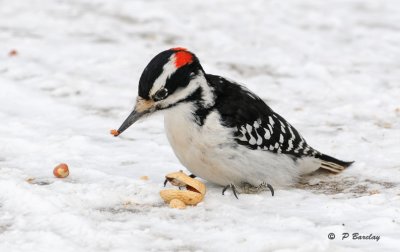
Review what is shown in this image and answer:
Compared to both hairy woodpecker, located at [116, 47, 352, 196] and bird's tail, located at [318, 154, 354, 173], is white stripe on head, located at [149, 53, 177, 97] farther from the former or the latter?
bird's tail, located at [318, 154, 354, 173]

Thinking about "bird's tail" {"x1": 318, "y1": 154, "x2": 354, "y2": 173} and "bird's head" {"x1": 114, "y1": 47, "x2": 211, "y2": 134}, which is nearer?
"bird's head" {"x1": 114, "y1": 47, "x2": 211, "y2": 134}

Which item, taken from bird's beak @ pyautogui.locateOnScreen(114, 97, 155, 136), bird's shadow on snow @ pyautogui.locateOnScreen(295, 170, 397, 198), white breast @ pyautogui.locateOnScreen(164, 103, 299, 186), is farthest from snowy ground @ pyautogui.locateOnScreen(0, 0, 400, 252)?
bird's beak @ pyautogui.locateOnScreen(114, 97, 155, 136)

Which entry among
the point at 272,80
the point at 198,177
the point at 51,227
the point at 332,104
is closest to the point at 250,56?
the point at 272,80

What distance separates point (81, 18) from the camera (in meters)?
9.52

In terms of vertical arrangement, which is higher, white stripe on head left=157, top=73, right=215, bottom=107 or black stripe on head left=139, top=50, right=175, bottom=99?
black stripe on head left=139, top=50, right=175, bottom=99

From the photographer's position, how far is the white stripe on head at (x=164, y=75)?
446cm

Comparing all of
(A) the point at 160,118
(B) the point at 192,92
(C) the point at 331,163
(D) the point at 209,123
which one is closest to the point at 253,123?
(D) the point at 209,123

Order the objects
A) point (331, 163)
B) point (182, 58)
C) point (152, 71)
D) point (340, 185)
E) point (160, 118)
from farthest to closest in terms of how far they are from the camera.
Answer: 1. point (160, 118)
2. point (331, 163)
3. point (340, 185)
4. point (182, 58)
5. point (152, 71)

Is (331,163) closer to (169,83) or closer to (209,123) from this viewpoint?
(209,123)

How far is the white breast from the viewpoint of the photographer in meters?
4.58

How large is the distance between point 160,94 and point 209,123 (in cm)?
34

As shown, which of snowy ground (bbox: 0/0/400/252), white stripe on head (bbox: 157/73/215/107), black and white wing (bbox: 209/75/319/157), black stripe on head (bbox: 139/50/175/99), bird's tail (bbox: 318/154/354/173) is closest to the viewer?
snowy ground (bbox: 0/0/400/252)

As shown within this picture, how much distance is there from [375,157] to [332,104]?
4.70 feet

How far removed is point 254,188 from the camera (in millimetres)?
4875
